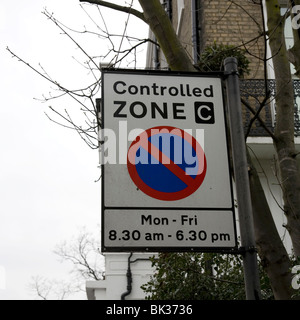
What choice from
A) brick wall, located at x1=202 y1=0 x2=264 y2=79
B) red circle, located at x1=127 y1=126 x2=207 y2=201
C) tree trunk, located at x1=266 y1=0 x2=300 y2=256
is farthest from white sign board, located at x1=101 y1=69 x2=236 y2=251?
brick wall, located at x1=202 y1=0 x2=264 y2=79

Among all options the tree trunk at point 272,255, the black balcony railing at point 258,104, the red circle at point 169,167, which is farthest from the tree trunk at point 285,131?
the black balcony railing at point 258,104

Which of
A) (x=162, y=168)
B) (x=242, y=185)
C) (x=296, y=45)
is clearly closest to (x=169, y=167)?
(x=162, y=168)

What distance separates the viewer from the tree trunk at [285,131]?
199 inches

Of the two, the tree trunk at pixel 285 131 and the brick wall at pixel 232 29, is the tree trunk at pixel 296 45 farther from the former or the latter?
the brick wall at pixel 232 29

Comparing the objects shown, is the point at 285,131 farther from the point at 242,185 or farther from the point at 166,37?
the point at 242,185

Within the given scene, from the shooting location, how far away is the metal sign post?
3.08m

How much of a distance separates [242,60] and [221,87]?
8.35 metres

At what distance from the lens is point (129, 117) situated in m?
3.37

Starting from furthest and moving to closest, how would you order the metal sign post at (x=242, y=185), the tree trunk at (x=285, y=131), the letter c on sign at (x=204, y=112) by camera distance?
1. the tree trunk at (x=285, y=131)
2. the letter c on sign at (x=204, y=112)
3. the metal sign post at (x=242, y=185)

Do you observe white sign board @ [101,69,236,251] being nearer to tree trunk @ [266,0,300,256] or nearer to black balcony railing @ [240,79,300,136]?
tree trunk @ [266,0,300,256]

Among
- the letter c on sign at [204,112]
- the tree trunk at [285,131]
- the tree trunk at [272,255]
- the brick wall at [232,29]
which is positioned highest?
the brick wall at [232,29]

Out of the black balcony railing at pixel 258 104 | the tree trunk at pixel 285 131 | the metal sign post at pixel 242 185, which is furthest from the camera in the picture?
the black balcony railing at pixel 258 104

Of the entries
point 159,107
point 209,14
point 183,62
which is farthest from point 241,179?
point 209,14

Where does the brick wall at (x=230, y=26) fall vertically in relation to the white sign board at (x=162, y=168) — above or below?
above
